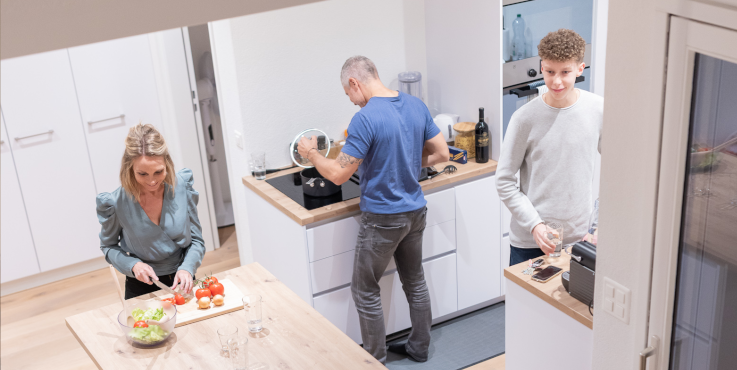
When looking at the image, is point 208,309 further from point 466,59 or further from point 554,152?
→ point 466,59

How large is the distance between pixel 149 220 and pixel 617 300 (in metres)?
1.79

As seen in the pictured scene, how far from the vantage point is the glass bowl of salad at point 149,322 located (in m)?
2.30

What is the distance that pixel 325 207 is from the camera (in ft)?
11.1

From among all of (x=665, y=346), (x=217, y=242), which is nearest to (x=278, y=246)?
(x=217, y=242)

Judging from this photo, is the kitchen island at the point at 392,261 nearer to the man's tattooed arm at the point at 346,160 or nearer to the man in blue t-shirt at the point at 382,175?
the man in blue t-shirt at the point at 382,175

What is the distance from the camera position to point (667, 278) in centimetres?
176

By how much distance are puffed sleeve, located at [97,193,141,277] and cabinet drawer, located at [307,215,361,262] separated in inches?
35.6

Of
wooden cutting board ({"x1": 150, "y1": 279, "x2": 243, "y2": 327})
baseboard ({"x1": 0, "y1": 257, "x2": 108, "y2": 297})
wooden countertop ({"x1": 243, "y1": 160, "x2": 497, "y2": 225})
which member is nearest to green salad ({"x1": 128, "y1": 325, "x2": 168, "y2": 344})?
wooden cutting board ({"x1": 150, "y1": 279, "x2": 243, "y2": 327})

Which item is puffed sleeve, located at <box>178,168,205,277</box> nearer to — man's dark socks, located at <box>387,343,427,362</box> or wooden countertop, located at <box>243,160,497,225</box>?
wooden countertop, located at <box>243,160,497,225</box>

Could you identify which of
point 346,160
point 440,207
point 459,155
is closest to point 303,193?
point 346,160

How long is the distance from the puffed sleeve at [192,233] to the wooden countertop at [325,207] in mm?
554

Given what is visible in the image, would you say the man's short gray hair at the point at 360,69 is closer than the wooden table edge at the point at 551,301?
No

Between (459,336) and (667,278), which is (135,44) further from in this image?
(667,278)

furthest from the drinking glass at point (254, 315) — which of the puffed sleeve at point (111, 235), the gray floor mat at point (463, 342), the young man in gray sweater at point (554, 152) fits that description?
the gray floor mat at point (463, 342)
